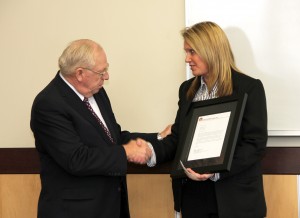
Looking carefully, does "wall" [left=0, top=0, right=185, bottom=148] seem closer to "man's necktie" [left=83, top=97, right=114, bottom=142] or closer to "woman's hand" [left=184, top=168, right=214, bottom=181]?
"man's necktie" [left=83, top=97, right=114, bottom=142]

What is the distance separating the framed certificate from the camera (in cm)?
237

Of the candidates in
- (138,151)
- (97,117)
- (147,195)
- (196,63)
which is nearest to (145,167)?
(147,195)

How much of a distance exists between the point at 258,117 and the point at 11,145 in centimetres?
179

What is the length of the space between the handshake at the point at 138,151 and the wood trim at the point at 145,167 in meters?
0.40

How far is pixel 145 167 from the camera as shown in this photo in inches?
128

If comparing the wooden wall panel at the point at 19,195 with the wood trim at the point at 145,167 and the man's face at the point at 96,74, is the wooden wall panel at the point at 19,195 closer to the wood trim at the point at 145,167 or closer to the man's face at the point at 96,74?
the wood trim at the point at 145,167

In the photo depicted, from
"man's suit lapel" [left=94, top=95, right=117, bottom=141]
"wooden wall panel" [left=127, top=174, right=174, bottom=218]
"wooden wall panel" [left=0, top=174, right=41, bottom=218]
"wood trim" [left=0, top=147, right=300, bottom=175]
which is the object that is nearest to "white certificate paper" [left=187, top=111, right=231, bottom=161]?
"man's suit lapel" [left=94, top=95, right=117, bottom=141]

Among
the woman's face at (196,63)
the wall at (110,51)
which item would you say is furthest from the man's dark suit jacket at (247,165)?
the wall at (110,51)

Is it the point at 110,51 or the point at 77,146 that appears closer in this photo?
the point at 77,146

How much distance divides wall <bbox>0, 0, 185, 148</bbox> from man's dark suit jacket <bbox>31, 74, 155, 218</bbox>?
64 centimetres

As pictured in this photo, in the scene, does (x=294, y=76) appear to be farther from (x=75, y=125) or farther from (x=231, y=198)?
(x=75, y=125)

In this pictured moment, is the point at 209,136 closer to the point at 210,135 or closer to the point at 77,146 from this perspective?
the point at 210,135

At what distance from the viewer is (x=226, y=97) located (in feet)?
8.13

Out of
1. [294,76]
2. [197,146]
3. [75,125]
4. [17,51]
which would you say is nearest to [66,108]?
[75,125]
